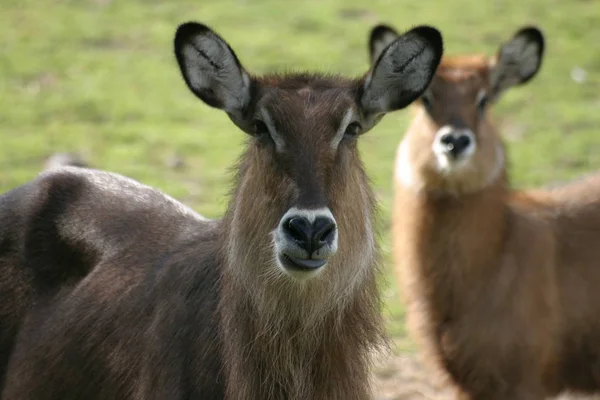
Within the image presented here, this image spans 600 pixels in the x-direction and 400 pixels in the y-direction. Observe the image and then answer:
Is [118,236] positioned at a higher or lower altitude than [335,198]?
lower

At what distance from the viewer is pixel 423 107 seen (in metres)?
7.72

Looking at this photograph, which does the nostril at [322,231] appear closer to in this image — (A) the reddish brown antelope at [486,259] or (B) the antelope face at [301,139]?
(B) the antelope face at [301,139]

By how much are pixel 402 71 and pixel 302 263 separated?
1118 millimetres

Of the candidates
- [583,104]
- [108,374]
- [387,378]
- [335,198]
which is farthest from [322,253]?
[583,104]

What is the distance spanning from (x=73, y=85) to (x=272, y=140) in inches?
373

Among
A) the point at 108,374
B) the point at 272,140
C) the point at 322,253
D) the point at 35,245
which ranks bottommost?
the point at 108,374

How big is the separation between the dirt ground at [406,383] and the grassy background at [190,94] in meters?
0.50

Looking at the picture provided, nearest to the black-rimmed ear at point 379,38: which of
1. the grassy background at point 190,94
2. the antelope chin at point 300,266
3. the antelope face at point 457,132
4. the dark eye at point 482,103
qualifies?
the antelope face at point 457,132

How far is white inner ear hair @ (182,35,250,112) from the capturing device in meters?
4.76

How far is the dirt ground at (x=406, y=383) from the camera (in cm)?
768

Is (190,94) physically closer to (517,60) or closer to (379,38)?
(379,38)

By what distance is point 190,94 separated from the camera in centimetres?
1366

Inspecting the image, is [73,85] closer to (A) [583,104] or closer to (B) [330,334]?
(A) [583,104]

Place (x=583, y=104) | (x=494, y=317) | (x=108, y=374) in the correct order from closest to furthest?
(x=108, y=374)
(x=494, y=317)
(x=583, y=104)
